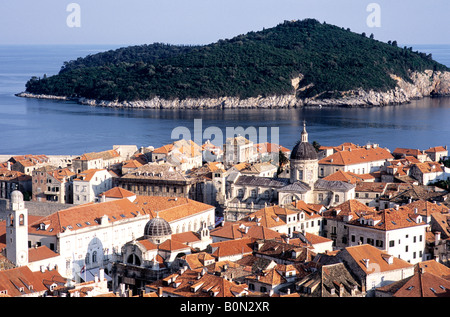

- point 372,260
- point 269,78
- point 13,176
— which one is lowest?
point 372,260

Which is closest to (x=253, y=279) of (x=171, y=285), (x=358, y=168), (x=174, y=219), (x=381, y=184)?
(x=171, y=285)

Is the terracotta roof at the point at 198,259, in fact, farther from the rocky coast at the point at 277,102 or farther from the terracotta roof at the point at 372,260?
the rocky coast at the point at 277,102

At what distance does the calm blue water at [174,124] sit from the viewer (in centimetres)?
7881

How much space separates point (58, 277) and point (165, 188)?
15.6m

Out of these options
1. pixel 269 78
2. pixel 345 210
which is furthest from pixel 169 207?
pixel 269 78

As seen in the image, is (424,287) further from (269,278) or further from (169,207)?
(169,207)

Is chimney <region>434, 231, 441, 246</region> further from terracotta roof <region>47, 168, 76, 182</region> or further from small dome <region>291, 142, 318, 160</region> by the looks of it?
terracotta roof <region>47, 168, 76, 182</region>

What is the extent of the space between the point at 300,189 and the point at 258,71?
362 feet

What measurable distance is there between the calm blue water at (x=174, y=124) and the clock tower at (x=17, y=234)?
44.8 m

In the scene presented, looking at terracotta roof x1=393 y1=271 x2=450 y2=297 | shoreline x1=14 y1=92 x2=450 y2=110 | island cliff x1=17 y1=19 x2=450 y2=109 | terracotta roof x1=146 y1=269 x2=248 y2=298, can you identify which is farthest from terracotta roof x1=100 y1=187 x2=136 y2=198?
island cliff x1=17 y1=19 x2=450 y2=109

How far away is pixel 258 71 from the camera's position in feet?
473

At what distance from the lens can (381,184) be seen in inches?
1487

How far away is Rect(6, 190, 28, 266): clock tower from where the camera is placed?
26.2 m
